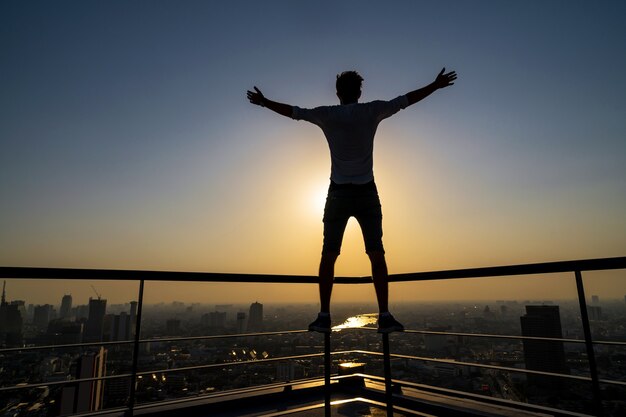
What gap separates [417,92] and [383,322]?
1.32 meters

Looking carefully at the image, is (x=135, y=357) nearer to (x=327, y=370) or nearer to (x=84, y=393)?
(x=327, y=370)

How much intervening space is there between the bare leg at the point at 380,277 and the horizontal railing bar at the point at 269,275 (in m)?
0.58

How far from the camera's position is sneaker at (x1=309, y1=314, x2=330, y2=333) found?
1.71 meters

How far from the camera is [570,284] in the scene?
1.62 meters

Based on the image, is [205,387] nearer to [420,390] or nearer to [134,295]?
[134,295]

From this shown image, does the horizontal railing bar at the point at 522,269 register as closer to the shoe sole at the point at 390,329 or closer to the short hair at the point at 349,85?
the shoe sole at the point at 390,329

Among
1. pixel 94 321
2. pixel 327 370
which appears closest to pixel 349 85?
pixel 327 370

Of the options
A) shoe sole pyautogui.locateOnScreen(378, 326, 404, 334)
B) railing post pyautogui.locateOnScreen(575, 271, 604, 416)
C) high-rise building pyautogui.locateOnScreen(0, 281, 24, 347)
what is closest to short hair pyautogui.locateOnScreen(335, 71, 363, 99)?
shoe sole pyautogui.locateOnScreen(378, 326, 404, 334)

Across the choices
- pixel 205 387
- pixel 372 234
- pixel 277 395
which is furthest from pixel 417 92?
pixel 205 387

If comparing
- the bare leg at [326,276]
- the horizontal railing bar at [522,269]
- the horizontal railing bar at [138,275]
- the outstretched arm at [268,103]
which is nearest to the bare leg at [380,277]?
the bare leg at [326,276]

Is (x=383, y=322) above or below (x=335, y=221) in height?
below

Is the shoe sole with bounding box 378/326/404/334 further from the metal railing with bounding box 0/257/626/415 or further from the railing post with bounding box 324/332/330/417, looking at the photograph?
the railing post with bounding box 324/332/330/417

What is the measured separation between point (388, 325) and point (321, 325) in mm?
353

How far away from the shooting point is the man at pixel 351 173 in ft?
5.92
